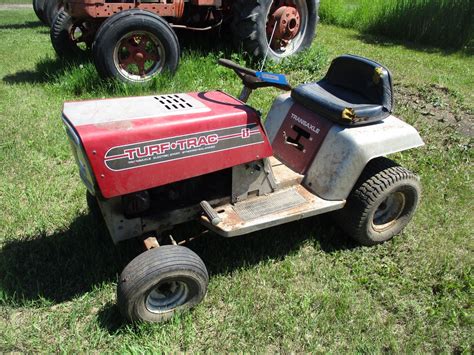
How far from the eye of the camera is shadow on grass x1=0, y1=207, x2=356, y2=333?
2.51 m

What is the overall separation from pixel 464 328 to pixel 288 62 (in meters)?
4.42

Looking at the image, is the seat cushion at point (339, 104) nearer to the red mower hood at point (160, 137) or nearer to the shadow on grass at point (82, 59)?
the red mower hood at point (160, 137)

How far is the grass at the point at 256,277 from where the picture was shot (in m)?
2.32

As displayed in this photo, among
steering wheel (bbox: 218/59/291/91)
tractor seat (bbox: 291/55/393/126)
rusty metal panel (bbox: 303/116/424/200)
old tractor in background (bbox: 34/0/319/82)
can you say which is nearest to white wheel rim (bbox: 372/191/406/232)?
rusty metal panel (bbox: 303/116/424/200)

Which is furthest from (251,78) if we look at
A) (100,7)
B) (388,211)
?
(100,7)

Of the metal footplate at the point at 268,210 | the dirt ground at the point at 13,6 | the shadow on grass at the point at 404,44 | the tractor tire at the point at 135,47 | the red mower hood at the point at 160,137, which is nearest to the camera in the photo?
the red mower hood at the point at 160,137

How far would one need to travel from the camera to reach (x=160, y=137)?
2.19 meters

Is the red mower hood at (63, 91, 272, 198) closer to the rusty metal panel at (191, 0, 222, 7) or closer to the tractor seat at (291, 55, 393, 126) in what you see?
the tractor seat at (291, 55, 393, 126)

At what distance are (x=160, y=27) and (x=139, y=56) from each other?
42 cm

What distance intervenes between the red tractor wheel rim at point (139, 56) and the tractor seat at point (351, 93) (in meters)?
2.38

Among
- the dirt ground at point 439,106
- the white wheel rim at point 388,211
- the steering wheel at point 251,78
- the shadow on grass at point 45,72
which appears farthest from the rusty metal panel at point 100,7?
the white wheel rim at point 388,211

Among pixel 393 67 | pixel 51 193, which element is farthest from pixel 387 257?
pixel 393 67

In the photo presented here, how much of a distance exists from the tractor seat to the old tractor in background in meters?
1.22

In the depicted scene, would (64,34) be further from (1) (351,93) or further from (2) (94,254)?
(1) (351,93)
